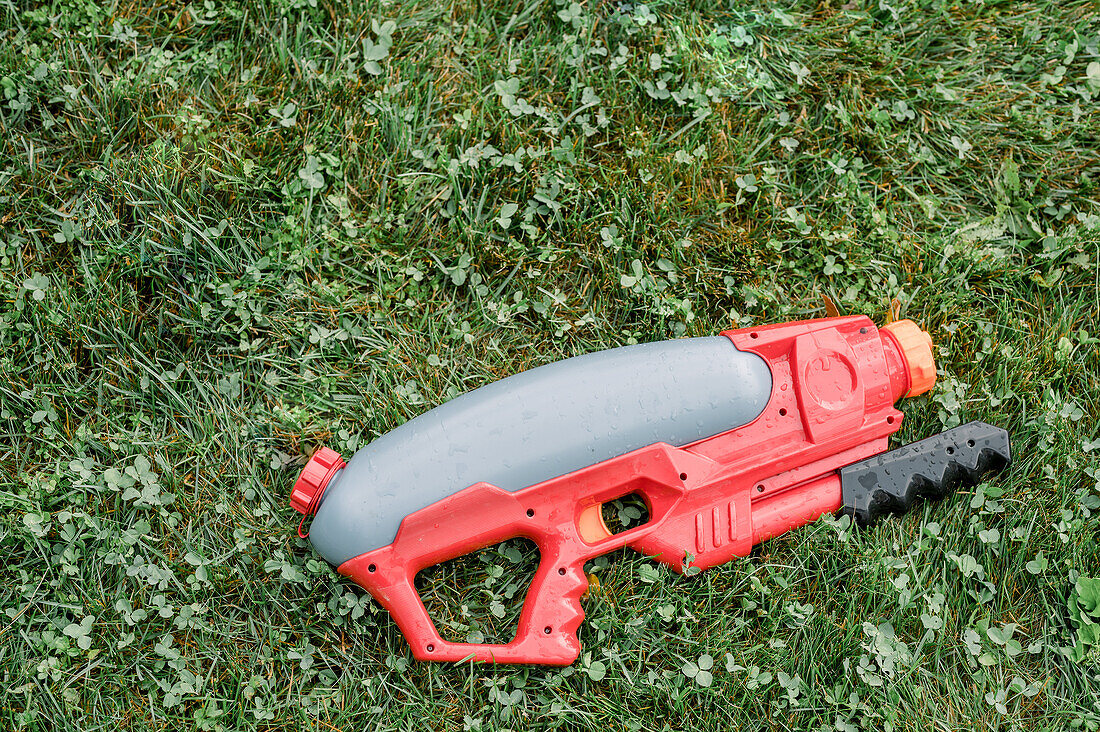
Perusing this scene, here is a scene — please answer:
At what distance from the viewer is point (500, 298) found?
9.32 feet

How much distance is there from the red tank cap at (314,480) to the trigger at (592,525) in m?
0.65

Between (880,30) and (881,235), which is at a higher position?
(880,30)

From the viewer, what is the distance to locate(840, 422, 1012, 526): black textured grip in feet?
8.40

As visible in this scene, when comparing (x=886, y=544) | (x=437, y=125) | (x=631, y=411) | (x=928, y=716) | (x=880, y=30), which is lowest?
(x=928, y=716)

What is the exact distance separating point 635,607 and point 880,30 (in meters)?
2.05

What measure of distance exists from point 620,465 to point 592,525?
21cm

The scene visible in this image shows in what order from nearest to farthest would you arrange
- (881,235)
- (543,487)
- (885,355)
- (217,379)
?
(543,487), (885,355), (217,379), (881,235)

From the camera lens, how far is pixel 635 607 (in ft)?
8.32

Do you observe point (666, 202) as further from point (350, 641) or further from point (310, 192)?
point (350, 641)

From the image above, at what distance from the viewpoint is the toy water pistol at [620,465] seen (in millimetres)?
2312

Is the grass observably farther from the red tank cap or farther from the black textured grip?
the red tank cap

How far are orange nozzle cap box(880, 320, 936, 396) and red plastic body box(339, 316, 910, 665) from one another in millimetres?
20

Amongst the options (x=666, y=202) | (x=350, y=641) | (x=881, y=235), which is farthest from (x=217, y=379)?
(x=881, y=235)

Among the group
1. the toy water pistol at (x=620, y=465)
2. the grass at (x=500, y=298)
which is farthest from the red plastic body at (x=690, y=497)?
the grass at (x=500, y=298)
